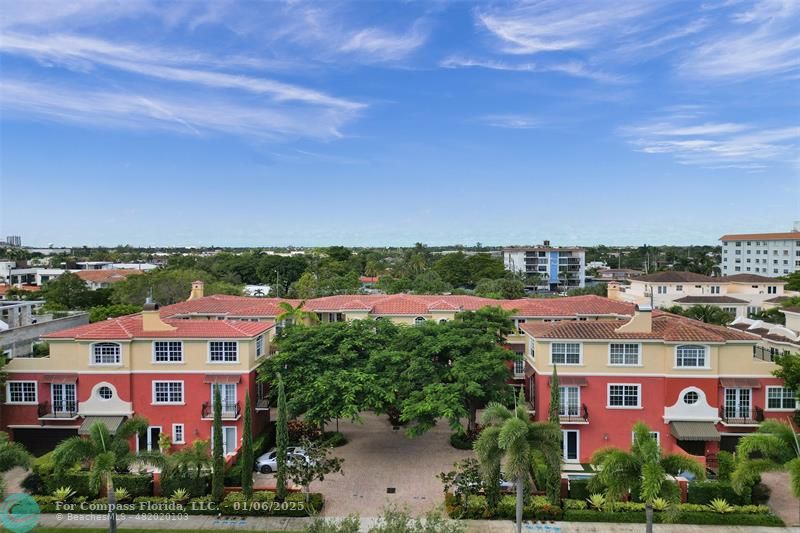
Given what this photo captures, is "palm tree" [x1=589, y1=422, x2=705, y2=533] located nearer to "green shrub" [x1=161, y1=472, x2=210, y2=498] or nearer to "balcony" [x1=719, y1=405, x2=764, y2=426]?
"balcony" [x1=719, y1=405, x2=764, y2=426]

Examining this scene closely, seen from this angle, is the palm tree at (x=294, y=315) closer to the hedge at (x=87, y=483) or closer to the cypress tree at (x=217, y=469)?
the cypress tree at (x=217, y=469)

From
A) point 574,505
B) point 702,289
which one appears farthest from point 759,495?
point 702,289

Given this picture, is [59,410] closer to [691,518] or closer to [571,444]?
[571,444]

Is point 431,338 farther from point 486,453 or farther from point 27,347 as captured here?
point 27,347

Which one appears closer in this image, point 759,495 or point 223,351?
point 759,495

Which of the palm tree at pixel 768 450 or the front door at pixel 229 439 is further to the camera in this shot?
the front door at pixel 229 439

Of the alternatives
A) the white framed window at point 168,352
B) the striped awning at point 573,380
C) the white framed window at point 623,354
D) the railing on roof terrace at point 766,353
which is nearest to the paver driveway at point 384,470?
the striped awning at point 573,380

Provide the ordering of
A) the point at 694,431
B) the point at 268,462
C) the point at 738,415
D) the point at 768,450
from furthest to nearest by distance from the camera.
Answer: the point at 738,415 < the point at 268,462 < the point at 694,431 < the point at 768,450
